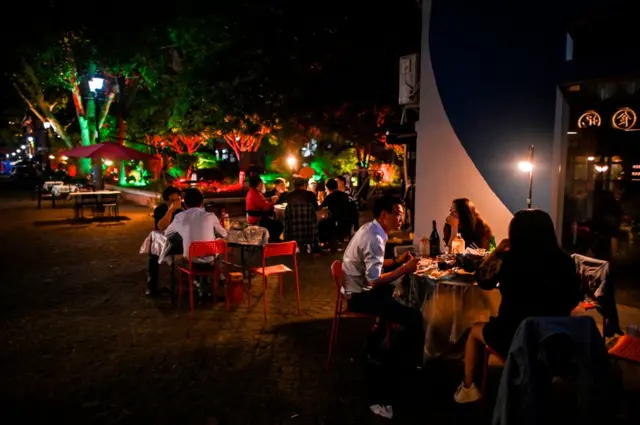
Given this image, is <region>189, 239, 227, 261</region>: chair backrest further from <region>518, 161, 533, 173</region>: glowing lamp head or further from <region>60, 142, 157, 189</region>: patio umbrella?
<region>60, 142, 157, 189</region>: patio umbrella

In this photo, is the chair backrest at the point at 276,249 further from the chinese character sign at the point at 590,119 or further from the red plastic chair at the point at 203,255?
the chinese character sign at the point at 590,119

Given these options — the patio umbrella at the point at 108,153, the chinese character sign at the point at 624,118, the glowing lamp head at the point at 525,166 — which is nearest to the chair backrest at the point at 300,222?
the glowing lamp head at the point at 525,166

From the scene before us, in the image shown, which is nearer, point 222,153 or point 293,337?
point 293,337

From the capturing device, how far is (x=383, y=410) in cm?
416

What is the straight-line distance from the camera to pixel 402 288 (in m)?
5.45

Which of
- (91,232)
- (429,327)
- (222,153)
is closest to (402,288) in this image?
(429,327)

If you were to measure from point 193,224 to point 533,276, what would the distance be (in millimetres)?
4393

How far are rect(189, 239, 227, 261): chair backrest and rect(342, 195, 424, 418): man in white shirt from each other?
Answer: 2.34 m

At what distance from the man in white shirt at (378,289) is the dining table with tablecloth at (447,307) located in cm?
33

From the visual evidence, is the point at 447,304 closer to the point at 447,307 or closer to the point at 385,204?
the point at 447,307

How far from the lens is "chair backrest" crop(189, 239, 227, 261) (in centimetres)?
630

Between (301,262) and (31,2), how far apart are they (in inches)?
764

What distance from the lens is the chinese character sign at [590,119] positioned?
23.2 ft

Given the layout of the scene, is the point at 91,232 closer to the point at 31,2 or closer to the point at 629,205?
the point at 629,205
